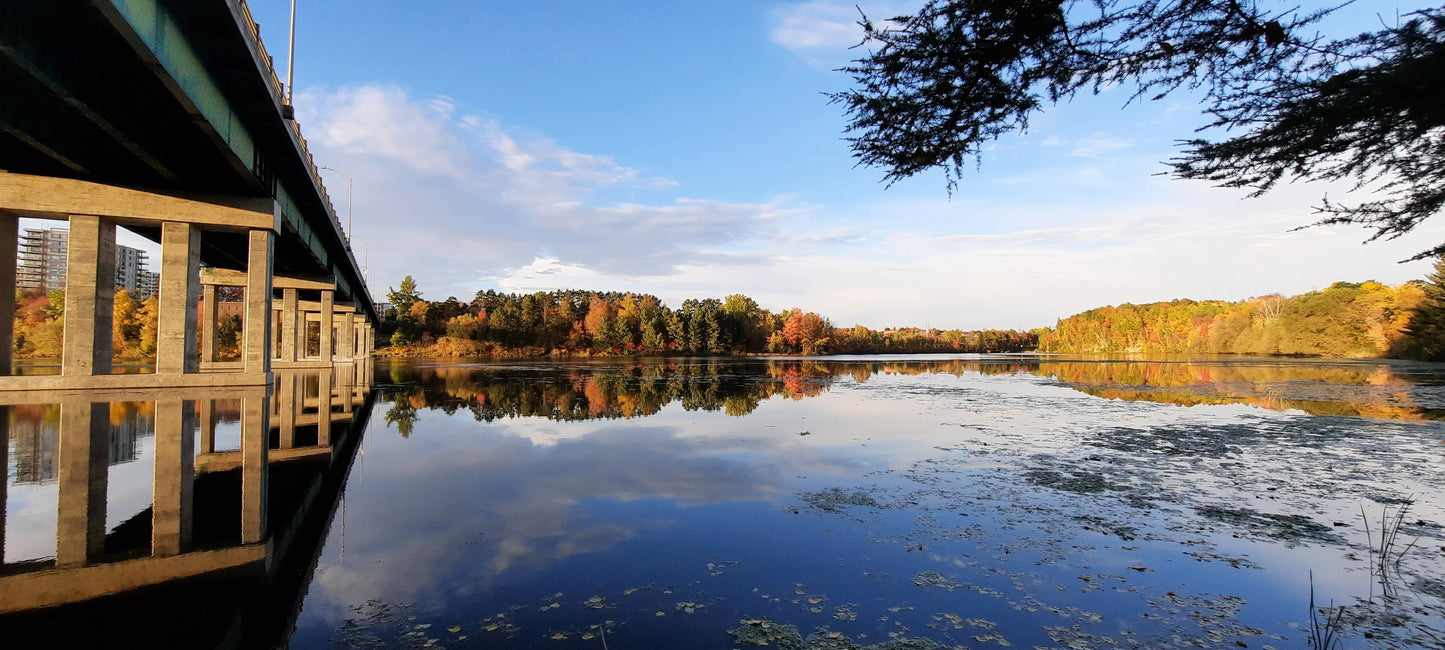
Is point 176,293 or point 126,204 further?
point 176,293

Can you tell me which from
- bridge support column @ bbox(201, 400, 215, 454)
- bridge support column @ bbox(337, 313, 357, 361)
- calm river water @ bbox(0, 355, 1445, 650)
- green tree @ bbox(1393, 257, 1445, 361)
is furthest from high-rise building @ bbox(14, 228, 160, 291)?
green tree @ bbox(1393, 257, 1445, 361)

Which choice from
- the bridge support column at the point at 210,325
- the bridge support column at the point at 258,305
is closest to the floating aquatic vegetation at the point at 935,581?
the bridge support column at the point at 258,305

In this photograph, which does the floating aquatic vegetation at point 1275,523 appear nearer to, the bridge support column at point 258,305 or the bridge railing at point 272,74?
the bridge railing at point 272,74

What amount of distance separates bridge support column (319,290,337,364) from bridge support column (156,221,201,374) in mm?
26870

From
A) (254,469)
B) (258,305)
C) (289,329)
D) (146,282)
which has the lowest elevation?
(254,469)

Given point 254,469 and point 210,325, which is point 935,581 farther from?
point 210,325

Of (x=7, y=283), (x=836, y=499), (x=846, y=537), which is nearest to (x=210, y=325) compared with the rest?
(x=7, y=283)

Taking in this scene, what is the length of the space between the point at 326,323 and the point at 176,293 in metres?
32.1

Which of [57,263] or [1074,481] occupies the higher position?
[57,263]

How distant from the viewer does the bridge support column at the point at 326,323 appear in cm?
4966

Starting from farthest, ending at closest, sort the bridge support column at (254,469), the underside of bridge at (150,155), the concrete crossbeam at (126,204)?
1. the concrete crossbeam at (126,204)
2. the underside of bridge at (150,155)
3. the bridge support column at (254,469)

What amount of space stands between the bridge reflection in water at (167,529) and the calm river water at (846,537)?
0.09 m

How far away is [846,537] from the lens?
7512 millimetres

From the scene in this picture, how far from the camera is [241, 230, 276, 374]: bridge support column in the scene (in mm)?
25703
